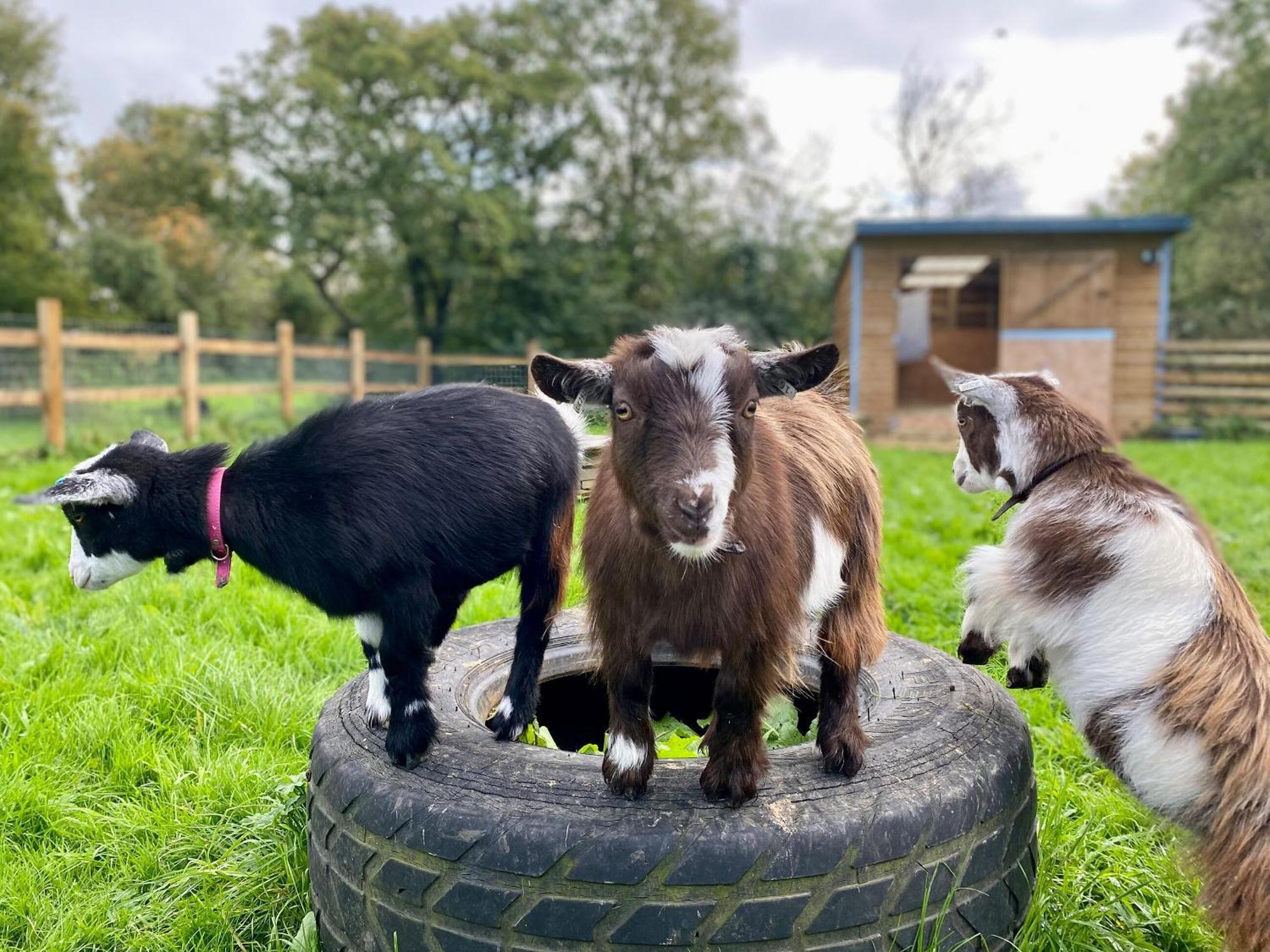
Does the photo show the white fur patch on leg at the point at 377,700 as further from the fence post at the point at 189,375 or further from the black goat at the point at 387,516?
the fence post at the point at 189,375

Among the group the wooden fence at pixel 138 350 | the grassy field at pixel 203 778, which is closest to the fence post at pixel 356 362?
the wooden fence at pixel 138 350

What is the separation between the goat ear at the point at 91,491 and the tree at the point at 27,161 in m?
28.5

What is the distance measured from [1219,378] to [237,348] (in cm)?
1563

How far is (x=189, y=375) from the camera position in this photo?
10445 mm

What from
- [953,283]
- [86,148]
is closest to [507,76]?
[953,283]

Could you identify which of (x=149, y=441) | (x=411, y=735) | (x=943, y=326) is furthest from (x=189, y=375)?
(x=943, y=326)

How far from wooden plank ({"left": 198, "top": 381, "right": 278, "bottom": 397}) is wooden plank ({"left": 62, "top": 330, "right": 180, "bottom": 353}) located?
1.95ft

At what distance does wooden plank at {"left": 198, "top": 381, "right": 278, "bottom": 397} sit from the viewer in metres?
11.0

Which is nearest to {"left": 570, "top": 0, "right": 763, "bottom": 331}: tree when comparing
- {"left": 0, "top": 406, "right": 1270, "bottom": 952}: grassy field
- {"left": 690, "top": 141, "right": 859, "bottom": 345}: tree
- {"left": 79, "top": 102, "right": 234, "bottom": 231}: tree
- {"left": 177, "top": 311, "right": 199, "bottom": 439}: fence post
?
{"left": 690, "top": 141, "right": 859, "bottom": 345}: tree

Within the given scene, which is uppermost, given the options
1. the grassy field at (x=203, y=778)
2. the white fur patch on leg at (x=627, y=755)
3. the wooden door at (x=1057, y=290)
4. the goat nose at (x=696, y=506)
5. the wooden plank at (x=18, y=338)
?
the wooden door at (x=1057, y=290)

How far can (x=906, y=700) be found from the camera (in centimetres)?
232

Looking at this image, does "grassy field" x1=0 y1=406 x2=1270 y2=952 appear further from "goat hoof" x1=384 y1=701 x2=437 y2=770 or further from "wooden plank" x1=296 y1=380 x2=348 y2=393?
"wooden plank" x1=296 y1=380 x2=348 y2=393

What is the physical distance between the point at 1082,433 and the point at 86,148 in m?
36.0

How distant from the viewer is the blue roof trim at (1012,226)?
1405 cm
